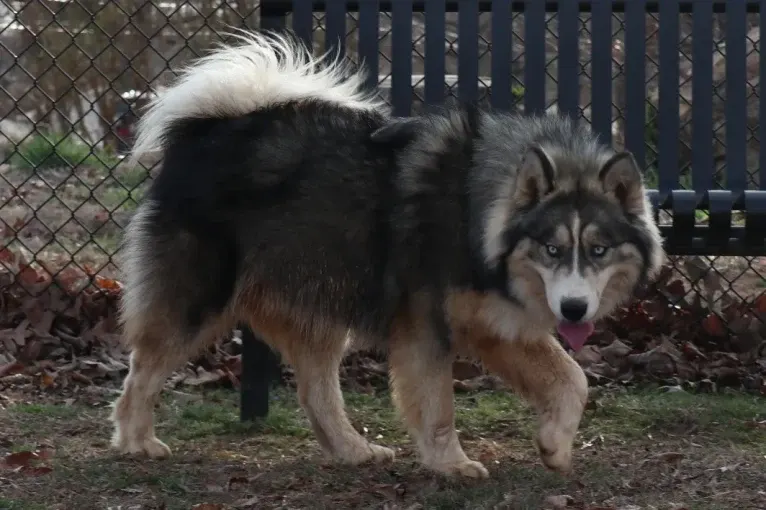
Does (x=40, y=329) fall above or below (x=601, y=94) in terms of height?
below

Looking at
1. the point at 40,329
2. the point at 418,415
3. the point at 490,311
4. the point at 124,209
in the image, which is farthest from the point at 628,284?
the point at 124,209

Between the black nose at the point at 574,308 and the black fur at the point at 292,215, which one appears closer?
the black nose at the point at 574,308

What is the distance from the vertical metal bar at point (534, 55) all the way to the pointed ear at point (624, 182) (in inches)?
37.5

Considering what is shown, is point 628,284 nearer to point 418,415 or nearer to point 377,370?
point 418,415

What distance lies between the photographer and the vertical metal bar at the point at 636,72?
15.6 feet

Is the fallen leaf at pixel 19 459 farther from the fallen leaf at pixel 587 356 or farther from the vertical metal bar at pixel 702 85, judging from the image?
the vertical metal bar at pixel 702 85

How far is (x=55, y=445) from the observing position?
436 cm

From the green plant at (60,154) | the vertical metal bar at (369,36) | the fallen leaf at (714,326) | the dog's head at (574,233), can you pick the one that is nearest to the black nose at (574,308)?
the dog's head at (574,233)

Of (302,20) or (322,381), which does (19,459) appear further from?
(302,20)

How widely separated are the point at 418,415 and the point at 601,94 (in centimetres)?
156

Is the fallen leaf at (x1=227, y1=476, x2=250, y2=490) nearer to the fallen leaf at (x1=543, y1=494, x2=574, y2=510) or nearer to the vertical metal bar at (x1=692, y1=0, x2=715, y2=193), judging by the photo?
the fallen leaf at (x1=543, y1=494, x2=574, y2=510)

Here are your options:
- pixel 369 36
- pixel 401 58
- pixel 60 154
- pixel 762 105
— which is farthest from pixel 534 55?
pixel 60 154

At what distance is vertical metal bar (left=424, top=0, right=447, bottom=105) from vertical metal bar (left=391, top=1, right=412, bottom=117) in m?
0.07

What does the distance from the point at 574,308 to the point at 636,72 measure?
1.48m
